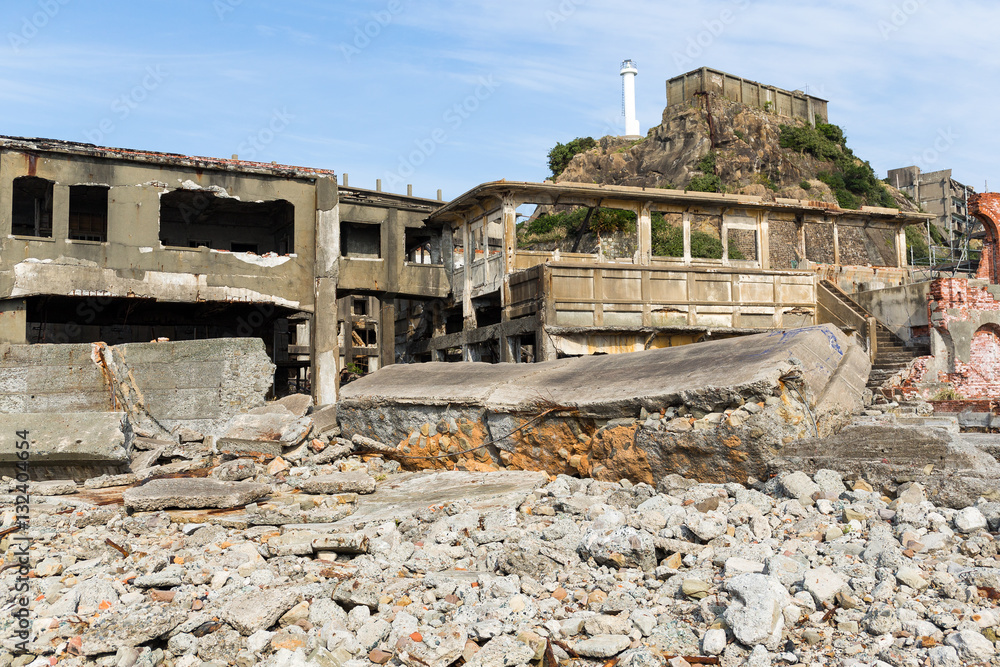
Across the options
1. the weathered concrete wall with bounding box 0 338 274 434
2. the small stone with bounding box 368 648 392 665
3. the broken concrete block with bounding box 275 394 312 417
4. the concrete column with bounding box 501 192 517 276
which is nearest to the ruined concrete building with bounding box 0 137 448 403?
the concrete column with bounding box 501 192 517 276

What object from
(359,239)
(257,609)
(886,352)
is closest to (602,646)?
(257,609)

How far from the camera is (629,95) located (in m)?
58.2

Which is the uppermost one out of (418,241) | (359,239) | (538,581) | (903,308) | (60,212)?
(418,241)

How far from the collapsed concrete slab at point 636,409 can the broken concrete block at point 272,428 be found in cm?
75

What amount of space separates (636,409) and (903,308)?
1097 centimetres

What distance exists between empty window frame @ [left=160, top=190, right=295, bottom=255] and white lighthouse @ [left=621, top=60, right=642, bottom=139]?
124 ft

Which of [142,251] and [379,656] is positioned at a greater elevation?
[142,251]

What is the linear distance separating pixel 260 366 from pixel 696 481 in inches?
301

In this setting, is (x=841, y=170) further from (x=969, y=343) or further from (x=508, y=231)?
(x=508, y=231)

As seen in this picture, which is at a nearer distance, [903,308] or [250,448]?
[250,448]

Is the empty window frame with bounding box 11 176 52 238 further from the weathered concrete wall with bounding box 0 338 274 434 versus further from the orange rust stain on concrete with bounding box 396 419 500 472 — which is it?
the orange rust stain on concrete with bounding box 396 419 500 472

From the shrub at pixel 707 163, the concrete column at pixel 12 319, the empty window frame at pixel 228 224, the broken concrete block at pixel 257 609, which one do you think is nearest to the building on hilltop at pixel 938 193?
the shrub at pixel 707 163

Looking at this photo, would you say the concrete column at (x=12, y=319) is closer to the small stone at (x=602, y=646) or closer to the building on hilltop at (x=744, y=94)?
the small stone at (x=602, y=646)

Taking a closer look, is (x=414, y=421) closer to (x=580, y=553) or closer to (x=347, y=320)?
(x=580, y=553)
